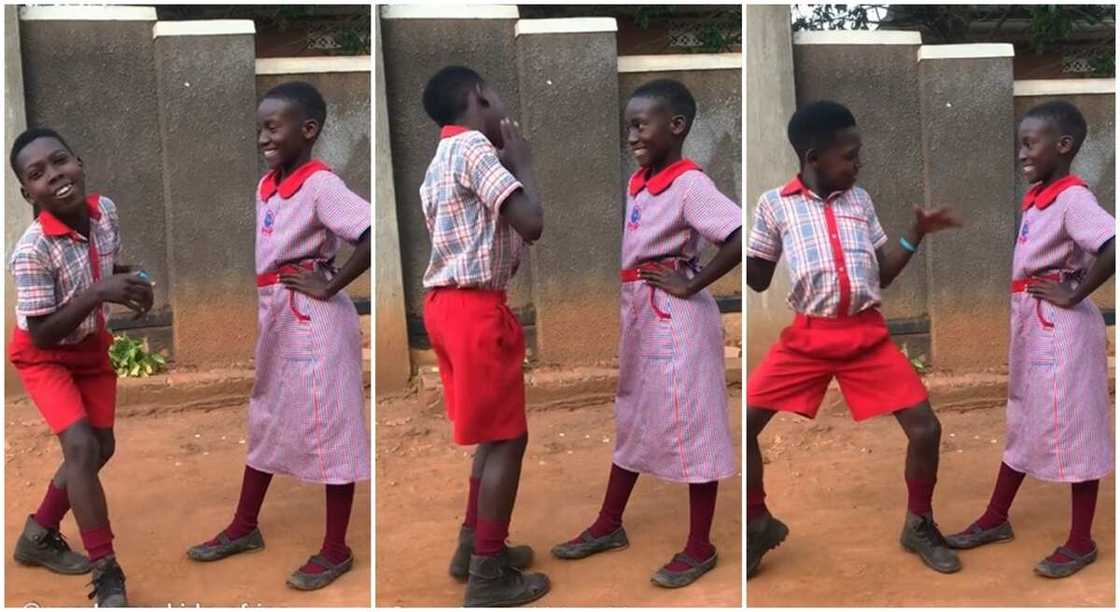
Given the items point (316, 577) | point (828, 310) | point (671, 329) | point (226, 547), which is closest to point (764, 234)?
point (828, 310)

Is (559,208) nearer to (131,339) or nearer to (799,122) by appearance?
(799,122)

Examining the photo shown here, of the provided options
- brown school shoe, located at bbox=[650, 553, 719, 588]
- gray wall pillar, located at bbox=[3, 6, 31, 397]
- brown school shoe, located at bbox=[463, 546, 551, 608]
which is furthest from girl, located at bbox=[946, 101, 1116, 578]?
gray wall pillar, located at bbox=[3, 6, 31, 397]

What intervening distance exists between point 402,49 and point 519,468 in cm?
132

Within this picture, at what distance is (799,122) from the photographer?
162 inches

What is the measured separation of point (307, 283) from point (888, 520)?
2.01m

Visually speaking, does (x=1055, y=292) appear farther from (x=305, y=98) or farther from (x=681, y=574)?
(x=305, y=98)

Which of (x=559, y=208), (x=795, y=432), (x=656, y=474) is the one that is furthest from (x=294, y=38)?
(x=795, y=432)

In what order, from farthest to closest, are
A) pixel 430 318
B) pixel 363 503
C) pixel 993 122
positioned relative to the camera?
pixel 363 503
pixel 993 122
pixel 430 318

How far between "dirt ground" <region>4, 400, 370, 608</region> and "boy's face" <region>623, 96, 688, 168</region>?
1.46 metres

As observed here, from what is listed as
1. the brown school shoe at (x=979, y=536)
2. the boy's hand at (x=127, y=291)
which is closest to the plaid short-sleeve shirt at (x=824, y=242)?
the brown school shoe at (x=979, y=536)

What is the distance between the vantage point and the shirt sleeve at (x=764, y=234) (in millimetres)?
4117

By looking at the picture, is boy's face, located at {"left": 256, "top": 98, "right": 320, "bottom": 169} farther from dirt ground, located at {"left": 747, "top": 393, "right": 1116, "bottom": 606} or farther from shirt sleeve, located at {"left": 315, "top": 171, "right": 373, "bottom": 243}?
dirt ground, located at {"left": 747, "top": 393, "right": 1116, "bottom": 606}

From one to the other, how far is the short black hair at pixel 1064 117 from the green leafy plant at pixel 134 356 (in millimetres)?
2892

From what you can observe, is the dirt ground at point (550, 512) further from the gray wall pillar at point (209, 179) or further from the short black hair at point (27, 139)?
the short black hair at point (27, 139)
